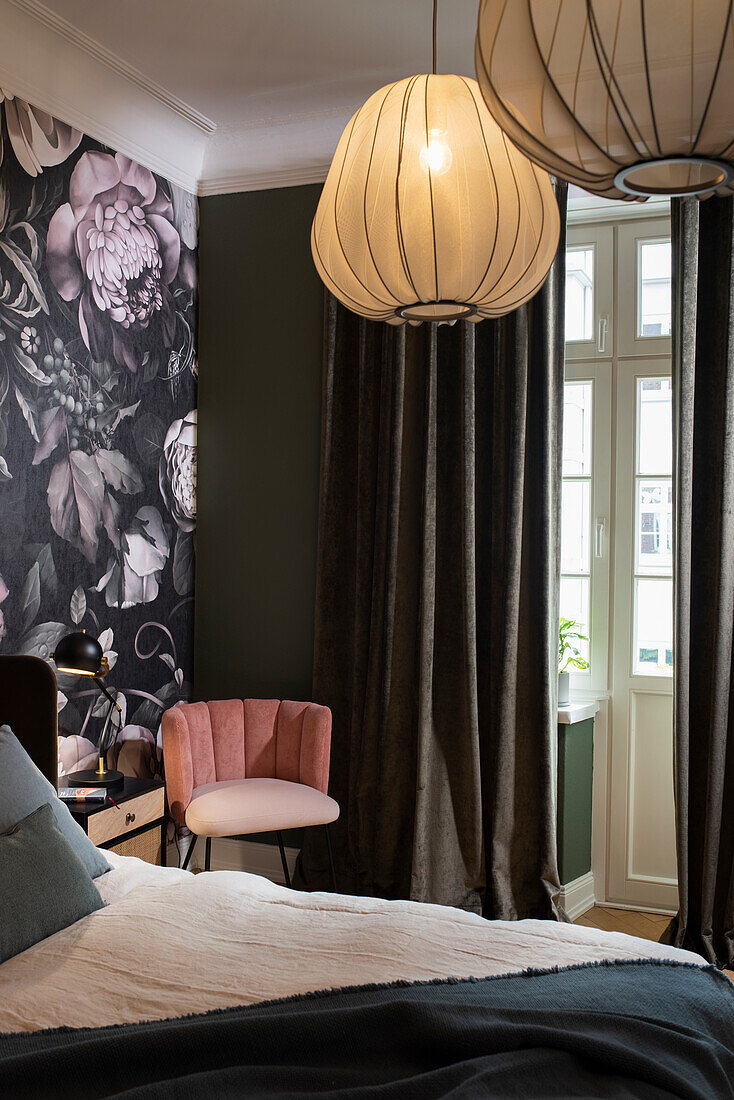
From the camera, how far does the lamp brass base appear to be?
302 centimetres

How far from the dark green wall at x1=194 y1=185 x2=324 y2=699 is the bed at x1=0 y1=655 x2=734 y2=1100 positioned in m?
1.77

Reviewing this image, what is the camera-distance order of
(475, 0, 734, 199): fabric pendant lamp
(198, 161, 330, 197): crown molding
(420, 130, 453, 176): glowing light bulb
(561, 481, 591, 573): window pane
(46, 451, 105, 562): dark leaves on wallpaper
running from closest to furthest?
(475, 0, 734, 199): fabric pendant lamp → (420, 130, 453, 176): glowing light bulb → (46, 451, 105, 562): dark leaves on wallpaper → (561, 481, 591, 573): window pane → (198, 161, 330, 197): crown molding

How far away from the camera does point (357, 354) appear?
3666mm

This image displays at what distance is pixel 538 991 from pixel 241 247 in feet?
10.3

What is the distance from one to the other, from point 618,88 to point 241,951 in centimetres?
163

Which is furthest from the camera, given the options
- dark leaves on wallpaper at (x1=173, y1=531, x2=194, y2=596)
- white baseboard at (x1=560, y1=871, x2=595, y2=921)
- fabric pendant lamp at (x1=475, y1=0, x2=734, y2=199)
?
dark leaves on wallpaper at (x1=173, y1=531, x2=194, y2=596)

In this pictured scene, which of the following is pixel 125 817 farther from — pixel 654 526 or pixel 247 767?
pixel 654 526

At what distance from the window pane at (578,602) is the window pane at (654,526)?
217 millimetres

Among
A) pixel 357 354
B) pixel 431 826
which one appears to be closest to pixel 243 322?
pixel 357 354

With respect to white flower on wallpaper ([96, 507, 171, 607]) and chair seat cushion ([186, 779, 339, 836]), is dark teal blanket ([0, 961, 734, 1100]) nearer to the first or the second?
chair seat cushion ([186, 779, 339, 836])

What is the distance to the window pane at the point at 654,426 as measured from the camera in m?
3.53

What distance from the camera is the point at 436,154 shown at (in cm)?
164

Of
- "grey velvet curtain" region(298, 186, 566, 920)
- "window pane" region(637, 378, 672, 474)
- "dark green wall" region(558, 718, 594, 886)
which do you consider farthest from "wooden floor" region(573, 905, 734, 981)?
"window pane" region(637, 378, 672, 474)

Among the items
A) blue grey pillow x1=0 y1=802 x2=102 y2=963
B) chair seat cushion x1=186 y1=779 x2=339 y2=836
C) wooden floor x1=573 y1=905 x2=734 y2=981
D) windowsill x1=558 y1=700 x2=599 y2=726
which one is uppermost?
windowsill x1=558 y1=700 x2=599 y2=726
